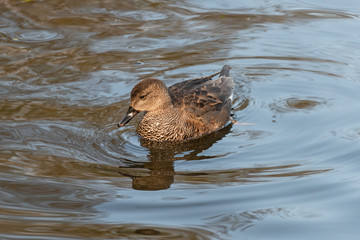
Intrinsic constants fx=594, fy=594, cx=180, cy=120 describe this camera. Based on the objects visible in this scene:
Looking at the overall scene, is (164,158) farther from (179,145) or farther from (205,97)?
(205,97)

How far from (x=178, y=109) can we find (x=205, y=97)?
1.83 feet

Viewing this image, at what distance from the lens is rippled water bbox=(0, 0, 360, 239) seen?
5383 mm

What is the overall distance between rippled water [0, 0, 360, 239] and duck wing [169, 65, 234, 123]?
0.82ft

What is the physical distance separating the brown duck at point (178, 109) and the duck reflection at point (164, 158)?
10 cm

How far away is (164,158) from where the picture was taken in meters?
6.98

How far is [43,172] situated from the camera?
6.25 m

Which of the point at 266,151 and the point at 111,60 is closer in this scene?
the point at 266,151

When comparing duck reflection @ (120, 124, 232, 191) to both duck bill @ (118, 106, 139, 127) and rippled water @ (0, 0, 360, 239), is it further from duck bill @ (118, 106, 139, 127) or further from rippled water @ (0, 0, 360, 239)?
duck bill @ (118, 106, 139, 127)

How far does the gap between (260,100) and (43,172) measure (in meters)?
3.51

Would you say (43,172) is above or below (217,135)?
below

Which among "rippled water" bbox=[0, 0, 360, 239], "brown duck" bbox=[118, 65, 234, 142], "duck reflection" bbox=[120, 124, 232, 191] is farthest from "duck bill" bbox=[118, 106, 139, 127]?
"duck reflection" bbox=[120, 124, 232, 191]

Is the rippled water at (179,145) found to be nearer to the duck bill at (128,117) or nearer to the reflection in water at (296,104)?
the reflection in water at (296,104)

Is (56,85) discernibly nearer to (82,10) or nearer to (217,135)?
(217,135)

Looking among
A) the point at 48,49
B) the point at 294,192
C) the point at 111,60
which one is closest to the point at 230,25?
the point at 111,60
